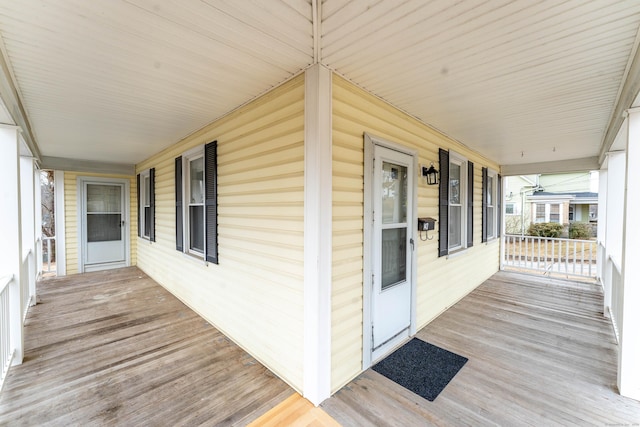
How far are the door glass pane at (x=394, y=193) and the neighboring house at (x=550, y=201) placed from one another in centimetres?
1088

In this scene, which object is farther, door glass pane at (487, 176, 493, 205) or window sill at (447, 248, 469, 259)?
door glass pane at (487, 176, 493, 205)

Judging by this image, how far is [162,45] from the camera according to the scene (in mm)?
1835

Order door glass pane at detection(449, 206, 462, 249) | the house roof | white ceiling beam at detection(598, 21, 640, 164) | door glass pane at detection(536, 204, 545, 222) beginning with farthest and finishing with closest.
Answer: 1. door glass pane at detection(536, 204, 545, 222)
2. the house roof
3. door glass pane at detection(449, 206, 462, 249)
4. white ceiling beam at detection(598, 21, 640, 164)

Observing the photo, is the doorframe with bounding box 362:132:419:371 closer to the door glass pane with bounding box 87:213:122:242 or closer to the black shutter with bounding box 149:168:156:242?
the black shutter with bounding box 149:168:156:242

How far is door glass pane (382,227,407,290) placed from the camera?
9.30 ft

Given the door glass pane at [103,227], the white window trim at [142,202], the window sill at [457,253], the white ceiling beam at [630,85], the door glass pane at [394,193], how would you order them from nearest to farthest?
the white ceiling beam at [630,85] → the door glass pane at [394,193] → the window sill at [457,253] → the white window trim at [142,202] → the door glass pane at [103,227]

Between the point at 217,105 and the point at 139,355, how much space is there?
2.79 m

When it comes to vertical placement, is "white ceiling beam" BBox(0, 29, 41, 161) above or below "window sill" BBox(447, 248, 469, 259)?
above

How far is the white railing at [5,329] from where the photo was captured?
93.4 inches

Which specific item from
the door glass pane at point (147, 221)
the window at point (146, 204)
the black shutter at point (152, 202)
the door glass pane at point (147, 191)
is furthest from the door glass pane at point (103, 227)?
the black shutter at point (152, 202)

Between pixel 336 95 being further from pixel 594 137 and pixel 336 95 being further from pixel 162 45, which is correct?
pixel 594 137

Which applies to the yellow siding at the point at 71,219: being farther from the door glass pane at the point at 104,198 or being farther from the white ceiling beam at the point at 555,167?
the white ceiling beam at the point at 555,167

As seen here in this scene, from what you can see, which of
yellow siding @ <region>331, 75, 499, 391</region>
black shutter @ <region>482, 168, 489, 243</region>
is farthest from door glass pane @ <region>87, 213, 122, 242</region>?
black shutter @ <region>482, 168, 489, 243</region>

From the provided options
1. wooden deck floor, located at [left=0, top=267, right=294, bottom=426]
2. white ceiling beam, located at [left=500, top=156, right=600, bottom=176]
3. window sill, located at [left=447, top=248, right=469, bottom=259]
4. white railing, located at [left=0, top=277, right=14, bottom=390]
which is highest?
white ceiling beam, located at [left=500, top=156, right=600, bottom=176]
